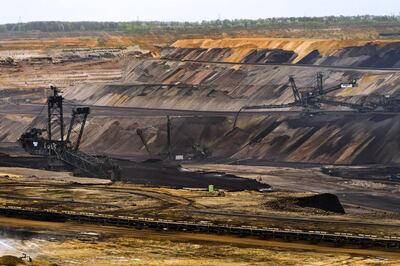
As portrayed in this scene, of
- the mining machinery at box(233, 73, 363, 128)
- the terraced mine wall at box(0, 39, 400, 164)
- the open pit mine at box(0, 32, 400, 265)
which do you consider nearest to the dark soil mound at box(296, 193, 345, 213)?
the open pit mine at box(0, 32, 400, 265)

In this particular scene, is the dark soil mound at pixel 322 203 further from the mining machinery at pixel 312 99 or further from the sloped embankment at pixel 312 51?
the sloped embankment at pixel 312 51

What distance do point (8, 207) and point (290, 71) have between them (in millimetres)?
95976

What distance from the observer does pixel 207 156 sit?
127 meters

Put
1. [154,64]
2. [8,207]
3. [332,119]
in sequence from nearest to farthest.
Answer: [8,207] → [332,119] → [154,64]

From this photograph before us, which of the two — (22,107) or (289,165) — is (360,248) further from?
(22,107)

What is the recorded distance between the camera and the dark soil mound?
73938 mm

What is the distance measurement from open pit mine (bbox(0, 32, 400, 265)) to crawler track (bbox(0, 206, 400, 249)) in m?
0.10

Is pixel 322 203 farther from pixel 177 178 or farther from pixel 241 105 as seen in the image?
pixel 241 105

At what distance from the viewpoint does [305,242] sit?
5603cm

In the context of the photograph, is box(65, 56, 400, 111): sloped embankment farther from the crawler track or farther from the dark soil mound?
the crawler track

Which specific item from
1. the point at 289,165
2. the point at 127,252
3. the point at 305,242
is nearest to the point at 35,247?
the point at 127,252

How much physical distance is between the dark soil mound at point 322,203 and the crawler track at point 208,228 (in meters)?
14.7

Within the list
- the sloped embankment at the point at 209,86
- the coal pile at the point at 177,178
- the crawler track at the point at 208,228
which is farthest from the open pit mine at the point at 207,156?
the sloped embankment at the point at 209,86

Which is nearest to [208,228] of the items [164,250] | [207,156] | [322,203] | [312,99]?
[164,250]
